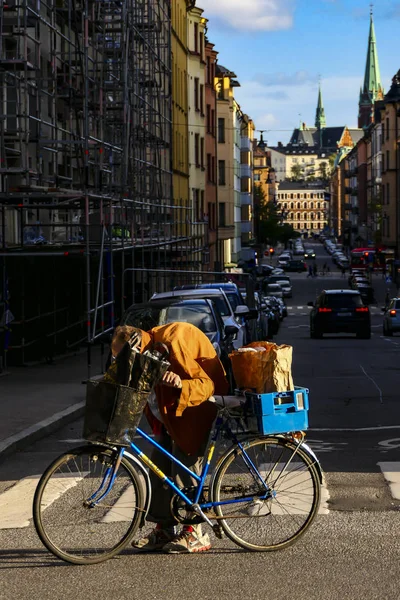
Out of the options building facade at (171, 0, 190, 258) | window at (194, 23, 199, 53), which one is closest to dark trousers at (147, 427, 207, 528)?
building facade at (171, 0, 190, 258)

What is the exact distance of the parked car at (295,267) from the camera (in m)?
130

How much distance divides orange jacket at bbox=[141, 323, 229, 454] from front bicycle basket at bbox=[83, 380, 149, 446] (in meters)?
0.25

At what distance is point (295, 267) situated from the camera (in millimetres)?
130000

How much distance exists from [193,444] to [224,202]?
76.4m

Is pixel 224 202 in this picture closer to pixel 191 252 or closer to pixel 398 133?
pixel 398 133

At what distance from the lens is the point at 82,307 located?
29984mm

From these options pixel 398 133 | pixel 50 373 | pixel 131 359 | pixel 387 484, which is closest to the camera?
pixel 131 359

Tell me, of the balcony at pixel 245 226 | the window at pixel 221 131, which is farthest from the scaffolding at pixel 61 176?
the balcony at pixel 245 226

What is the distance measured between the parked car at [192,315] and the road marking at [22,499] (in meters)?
8.18

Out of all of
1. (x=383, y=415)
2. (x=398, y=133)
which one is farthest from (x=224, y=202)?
(x=383, y=415)

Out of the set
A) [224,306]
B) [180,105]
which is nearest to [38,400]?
[224,306]

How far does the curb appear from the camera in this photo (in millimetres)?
12062

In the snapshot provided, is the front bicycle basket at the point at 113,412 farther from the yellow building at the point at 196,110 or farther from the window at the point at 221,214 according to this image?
the window at the point at 221,214

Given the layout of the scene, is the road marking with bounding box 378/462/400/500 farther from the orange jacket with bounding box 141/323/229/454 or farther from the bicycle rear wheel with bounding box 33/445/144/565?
the bicycle rear wheel with bounding box 33/445/144/565
